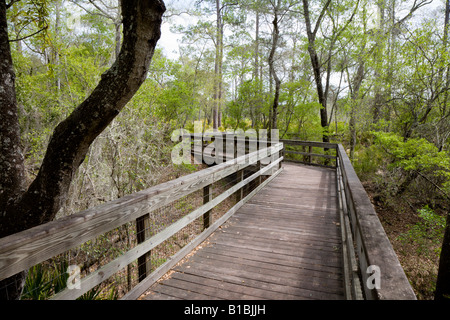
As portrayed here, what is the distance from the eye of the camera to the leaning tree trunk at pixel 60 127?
2.15 meters

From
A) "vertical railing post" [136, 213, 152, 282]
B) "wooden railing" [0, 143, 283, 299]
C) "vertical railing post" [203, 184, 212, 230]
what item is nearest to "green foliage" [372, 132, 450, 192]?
"vertical railing post" [203, 184, 212, 230]

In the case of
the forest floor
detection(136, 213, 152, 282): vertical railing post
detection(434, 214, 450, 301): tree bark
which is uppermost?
detection(136, 213, 152, 282): vertical railing post

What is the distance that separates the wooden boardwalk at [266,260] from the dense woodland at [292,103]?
5.15 feet

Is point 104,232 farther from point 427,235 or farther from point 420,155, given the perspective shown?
point 420,155

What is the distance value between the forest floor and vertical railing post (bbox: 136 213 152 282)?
19.1ft

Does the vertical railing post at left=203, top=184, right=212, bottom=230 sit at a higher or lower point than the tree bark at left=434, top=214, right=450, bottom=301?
higher

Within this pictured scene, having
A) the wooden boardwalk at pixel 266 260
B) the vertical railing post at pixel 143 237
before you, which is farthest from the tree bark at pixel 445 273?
the vertical railing post at pixel 143 237

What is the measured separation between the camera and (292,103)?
1587 cm

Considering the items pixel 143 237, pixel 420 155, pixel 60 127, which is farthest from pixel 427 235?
pixel 60 127

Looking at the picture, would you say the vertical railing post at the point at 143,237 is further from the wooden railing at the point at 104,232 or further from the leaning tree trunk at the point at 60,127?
the leaning tree trunk at the point at 60,127

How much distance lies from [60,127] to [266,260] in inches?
104

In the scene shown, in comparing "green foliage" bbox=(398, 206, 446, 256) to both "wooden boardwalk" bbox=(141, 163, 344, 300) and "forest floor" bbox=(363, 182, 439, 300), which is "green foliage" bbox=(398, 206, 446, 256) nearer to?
"forest floor" bbox=(363, 182, 439, 300)

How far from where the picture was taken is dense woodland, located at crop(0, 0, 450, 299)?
6234mm
